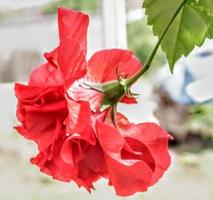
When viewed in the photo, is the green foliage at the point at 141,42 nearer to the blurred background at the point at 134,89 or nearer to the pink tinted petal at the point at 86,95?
the blurred background at the point at 134,89

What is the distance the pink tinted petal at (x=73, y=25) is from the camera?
0.83ft

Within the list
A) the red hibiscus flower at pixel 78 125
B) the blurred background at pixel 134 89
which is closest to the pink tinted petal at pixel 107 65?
the red hibiscus flower at pixel 78 125

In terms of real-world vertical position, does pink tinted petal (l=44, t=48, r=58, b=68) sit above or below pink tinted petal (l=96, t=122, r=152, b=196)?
above

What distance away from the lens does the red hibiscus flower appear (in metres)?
0.24

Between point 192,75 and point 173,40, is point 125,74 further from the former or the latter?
point 192,75

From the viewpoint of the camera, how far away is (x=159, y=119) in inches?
56.2

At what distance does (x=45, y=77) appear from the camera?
253 mm

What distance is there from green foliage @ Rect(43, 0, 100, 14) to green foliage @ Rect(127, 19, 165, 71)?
92 millimetres

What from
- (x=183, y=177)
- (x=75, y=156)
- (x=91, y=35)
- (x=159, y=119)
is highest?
(x=75, y=156)

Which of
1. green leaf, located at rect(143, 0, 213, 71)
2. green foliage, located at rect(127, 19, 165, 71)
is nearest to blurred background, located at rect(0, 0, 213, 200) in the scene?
green foliage, located at rect(127, 19, 165, 71)

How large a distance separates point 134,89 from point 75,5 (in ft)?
0.74

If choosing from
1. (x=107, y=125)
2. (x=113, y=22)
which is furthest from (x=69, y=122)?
(x=113, y=22)

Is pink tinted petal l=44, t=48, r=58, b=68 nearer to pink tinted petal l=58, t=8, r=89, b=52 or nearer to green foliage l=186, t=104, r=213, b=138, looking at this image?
pink tinted petal l=58, t=8, r=89, b=52

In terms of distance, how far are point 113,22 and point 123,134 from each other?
116 cm
